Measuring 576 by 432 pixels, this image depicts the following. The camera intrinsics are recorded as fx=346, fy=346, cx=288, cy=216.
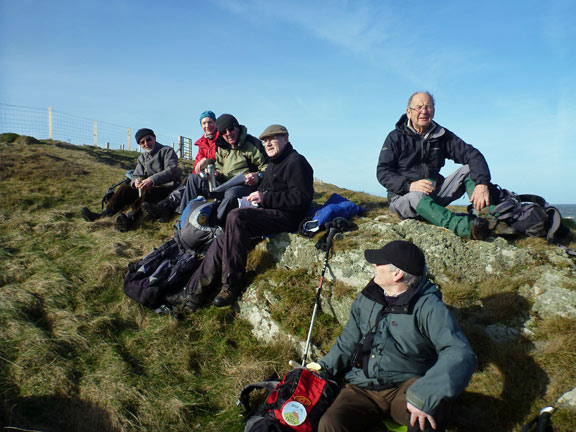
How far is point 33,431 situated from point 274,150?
4589 millimetres

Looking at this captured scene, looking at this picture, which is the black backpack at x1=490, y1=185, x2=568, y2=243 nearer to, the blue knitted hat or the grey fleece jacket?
the grey fleece jacket

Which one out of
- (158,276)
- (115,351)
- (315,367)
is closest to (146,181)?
(158,276)

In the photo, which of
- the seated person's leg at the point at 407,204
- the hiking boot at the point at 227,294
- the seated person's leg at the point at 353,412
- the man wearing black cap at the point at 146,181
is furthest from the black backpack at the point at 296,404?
the man wearing black cap at the point at 146,181

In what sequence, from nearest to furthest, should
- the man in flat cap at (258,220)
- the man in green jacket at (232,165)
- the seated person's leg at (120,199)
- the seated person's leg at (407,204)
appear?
the man in flat cap at (258,220), the seated person's leg at (407,204), the man in green jacket at (232,165), the seated person's leg at (120,199)

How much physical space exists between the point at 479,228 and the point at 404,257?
2.31 m

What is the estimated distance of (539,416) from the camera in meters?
2.99

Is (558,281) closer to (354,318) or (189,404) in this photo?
(354,318)

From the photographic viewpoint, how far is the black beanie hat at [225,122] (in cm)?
663

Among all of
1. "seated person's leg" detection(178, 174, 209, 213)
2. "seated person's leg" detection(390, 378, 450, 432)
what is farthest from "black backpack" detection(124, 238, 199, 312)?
"seated person's leg" detection(390, 378, 450, 432)

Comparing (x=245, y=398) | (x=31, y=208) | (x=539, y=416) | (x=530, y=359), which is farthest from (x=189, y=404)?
(x=31, y=208)

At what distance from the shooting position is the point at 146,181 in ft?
28.2

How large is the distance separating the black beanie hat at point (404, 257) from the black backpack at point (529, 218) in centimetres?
256

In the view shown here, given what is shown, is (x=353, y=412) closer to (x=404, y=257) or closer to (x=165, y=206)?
(x=404, y=257)

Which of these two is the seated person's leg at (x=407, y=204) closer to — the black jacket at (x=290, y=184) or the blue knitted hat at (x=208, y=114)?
the black jacket at (x=290, y=184)
